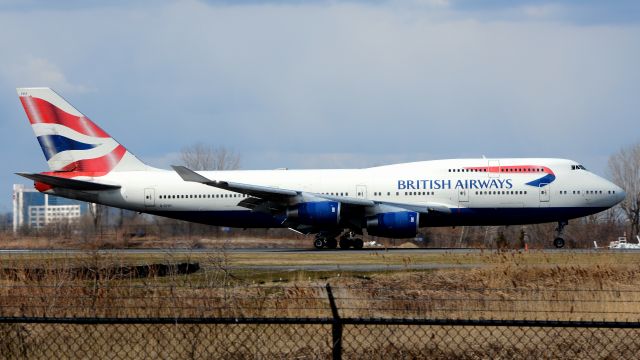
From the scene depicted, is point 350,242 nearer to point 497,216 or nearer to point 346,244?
point 346,244

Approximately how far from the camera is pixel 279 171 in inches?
1725

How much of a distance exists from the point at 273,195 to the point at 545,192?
11.8 metres

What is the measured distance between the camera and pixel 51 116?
45031 mm

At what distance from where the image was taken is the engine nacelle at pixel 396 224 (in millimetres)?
40375

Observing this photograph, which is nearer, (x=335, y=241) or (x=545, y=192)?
(x=545, y=192)

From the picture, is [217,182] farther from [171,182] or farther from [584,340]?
[584,340]

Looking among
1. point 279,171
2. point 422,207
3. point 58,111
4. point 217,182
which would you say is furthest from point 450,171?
point 58,111

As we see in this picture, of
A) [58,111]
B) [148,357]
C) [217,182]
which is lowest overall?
[148,357]

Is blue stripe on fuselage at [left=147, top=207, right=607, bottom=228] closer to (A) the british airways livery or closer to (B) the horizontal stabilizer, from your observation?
(A) the british airways livery

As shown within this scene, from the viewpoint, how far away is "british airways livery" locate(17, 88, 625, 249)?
4100cm

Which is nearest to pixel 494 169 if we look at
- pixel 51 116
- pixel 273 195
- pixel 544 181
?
pixel 544 181

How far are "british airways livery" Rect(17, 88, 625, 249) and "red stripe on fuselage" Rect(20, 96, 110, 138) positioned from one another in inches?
1.8

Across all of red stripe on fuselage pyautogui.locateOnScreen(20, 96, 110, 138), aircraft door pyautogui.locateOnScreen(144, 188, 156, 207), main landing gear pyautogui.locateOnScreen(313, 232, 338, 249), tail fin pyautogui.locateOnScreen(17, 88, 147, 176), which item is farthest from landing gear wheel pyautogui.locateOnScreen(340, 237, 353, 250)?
red stripe on fuselage pyautogui.locateOnScreen(20, 96, 110, 138)

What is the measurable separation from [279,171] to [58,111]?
35.6 feet
